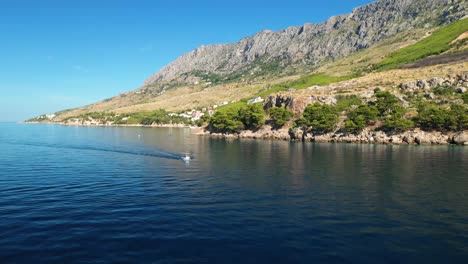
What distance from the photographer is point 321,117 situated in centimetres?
13600

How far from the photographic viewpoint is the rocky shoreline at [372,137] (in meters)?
112

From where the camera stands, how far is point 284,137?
14462 cm

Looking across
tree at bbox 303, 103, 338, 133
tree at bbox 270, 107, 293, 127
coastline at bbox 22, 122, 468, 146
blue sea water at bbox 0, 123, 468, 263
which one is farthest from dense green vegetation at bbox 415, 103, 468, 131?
blue sea water at bbox 0, 123, 468, 263

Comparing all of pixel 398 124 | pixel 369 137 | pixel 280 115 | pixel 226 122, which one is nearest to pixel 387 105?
pixel 398 124

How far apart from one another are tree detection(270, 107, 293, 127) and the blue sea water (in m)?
93.7

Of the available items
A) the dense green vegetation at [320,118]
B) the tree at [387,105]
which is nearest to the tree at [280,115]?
the dense green vegetation at [320,118]

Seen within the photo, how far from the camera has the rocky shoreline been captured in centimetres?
11169

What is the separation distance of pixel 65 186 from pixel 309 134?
110m

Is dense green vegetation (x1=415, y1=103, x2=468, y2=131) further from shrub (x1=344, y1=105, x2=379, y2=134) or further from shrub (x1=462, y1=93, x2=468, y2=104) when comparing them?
shrub (x1=344, y1=105, x2=379, y2=134)

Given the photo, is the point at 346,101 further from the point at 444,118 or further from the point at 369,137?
the point at 444,118

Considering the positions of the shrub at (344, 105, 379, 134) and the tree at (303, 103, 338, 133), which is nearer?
the shrub at (344, 105, 379, 134)

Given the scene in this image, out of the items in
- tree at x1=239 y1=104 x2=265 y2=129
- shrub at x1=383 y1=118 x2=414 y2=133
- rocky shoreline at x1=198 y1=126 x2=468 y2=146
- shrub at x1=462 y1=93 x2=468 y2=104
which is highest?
shrub at x1=462 y1=93 x2=468 y2=104

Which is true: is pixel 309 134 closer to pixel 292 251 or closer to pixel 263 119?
pixel 263 119

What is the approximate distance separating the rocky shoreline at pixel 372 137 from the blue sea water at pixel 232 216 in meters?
67.0
